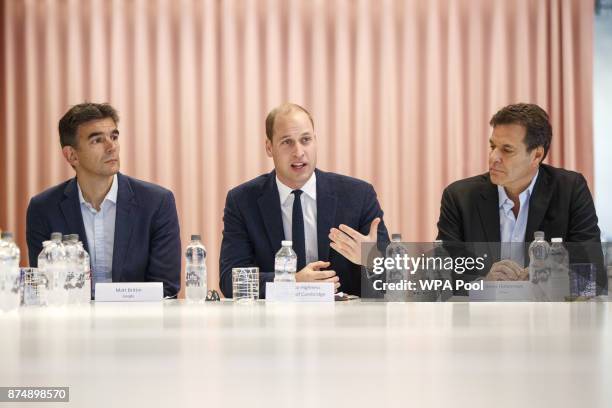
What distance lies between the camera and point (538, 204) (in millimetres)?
3562

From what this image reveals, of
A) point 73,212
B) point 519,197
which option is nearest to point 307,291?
point 519,197

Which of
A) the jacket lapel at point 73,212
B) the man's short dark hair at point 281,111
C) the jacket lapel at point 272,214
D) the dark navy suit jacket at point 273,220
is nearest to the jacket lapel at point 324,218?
the dark navy suit jacket at point 273,220

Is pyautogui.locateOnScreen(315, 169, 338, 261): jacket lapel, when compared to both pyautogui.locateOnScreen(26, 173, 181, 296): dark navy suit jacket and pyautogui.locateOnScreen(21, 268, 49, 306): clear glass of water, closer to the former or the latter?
pyautogui.locateOnScreen(26, 173, 181, 296): dark navy suit jacket

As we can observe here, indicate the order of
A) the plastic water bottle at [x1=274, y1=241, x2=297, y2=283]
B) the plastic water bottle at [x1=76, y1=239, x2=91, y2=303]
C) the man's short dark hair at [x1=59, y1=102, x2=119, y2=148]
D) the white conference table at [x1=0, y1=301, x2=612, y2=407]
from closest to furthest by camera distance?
the white conference table at [x1=0, y1=301, x2=612, y2=407] < the plastic water bottle at [x1=76, y1=239, x2=91, y2=303] < the plastic water bottle at [x1=274, y1=241, x2=297, y2=283] < the man's short dark hair at [x1=59, y1=102, x2=119, y2=148]

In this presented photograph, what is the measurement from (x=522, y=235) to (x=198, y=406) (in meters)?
2.81

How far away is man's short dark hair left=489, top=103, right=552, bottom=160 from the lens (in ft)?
12.5

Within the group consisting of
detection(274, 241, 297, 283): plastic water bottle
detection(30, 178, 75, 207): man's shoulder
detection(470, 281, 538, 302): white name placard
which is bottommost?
detection(470, 281, 538, 302): white name placard

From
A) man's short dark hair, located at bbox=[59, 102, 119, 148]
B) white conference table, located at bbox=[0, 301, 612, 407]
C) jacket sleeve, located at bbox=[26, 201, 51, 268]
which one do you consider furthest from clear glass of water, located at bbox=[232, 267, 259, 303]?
man's short dark hair, located at bbox=[59, 102, 119, 148]

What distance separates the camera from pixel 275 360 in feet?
4.34

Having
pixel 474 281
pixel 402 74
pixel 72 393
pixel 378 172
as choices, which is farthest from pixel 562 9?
pixel 72 393

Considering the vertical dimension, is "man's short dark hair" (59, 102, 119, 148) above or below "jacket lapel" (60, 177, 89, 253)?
above

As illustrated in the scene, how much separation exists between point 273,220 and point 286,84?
2.11 m

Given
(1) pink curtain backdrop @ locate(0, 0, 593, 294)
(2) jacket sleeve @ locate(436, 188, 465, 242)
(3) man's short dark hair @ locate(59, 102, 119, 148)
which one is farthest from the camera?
(1) pink curtain backdrop @ locate(0, 0, 593, 294)

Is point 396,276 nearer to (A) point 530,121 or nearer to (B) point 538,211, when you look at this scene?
(B) point 538,211
